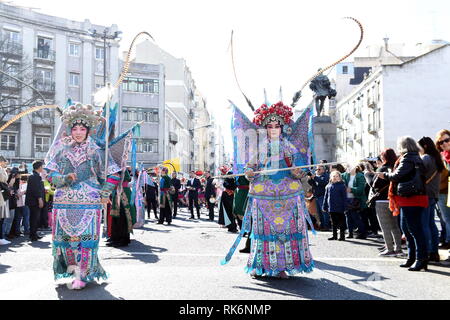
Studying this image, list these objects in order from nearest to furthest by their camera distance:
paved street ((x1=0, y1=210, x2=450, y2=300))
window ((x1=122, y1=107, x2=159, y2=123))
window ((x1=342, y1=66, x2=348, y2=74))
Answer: paved street ((x1=0, y1=210, x2=450, y2=300))
window ((x1=122, y1=107, x2=159, y2=123))
window ((x1=342, y1=66, x2=348, y2=74))

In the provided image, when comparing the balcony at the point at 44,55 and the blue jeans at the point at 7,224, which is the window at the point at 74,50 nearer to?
the balcony at the point at 44,55

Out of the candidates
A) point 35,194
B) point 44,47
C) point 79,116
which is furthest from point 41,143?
point 79,116

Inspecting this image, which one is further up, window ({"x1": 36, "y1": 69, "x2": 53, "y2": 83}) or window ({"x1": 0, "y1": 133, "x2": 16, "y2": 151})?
window ({"x1": 36, "y1": 69, "x2": 53, "y2": 83})

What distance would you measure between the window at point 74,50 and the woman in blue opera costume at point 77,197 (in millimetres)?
38954

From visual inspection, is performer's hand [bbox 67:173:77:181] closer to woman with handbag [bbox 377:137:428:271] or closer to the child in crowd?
woman with handbag [bbox 377:137:428:271]

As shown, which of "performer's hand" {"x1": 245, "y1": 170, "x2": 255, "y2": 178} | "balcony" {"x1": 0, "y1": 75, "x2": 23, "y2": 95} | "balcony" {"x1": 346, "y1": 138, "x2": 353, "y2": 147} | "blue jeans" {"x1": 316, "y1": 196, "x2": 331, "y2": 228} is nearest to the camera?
"performer's hand" {"x1": 245, "y1": 170, "x2": 255, "y2": 178}

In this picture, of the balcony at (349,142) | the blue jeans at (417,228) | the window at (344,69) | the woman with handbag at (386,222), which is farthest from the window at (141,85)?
the blue jeans at (417,228)

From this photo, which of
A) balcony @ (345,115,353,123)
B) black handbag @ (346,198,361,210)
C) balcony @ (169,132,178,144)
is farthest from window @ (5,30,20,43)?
black handbag @ (346,198,361,210)

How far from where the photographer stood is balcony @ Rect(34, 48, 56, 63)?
1571 inches

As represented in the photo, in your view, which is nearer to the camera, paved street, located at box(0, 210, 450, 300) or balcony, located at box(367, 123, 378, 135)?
paved street, located at box(0, 210, 450, 300)

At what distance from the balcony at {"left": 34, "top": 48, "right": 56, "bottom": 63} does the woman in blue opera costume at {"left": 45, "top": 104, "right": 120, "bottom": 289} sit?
123ft

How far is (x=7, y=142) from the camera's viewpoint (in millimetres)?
37594
